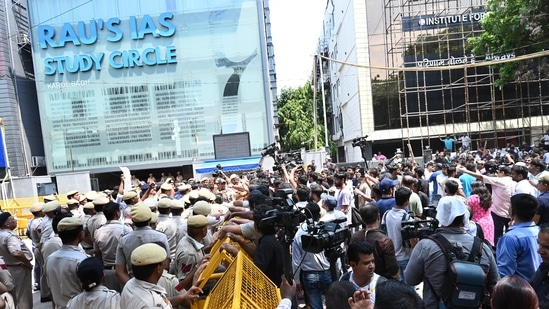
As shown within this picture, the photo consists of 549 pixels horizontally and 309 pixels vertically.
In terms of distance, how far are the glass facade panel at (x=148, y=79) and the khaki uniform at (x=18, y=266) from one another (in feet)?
59.0

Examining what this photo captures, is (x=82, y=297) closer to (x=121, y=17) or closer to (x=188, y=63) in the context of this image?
(x=188, y=63)

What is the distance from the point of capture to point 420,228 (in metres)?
3.08

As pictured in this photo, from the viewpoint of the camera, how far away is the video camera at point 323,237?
264cm

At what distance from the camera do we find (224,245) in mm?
3109

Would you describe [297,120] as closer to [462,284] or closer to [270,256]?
[270,256]

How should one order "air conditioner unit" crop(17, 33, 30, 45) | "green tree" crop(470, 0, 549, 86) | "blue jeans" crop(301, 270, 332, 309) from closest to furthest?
"blue jeans" crop(301, 270, 332, 309)
"green tree" crop(470, 0, 549, 86)
"air conditioner unit" crop(17, 33, 30, 45)

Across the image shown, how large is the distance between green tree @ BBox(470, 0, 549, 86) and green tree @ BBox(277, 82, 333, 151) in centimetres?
1580

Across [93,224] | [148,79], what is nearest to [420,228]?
[93,224]

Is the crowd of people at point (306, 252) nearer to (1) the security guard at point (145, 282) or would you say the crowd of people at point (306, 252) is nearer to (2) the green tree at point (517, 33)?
(1) the security guard at point (145, 282)

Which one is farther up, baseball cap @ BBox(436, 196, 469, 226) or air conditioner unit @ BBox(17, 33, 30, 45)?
air conditioner unit @ BBox(17, 33, 30, 45)

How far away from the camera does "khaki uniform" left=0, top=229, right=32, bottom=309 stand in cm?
424

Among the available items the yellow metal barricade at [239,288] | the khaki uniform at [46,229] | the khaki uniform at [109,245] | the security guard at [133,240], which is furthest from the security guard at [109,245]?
the yellow metal barricade at [239,288]

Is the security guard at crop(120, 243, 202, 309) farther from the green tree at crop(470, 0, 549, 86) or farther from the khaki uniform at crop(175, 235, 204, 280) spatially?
the green tree at crop(470, 0, 549, 86)

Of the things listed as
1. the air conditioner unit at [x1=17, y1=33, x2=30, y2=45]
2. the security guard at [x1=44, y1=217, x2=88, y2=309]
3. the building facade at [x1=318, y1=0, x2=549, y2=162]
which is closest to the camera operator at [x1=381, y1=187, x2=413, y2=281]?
the security guard at [x1=44, y1=217, x2=88, y2=309]
